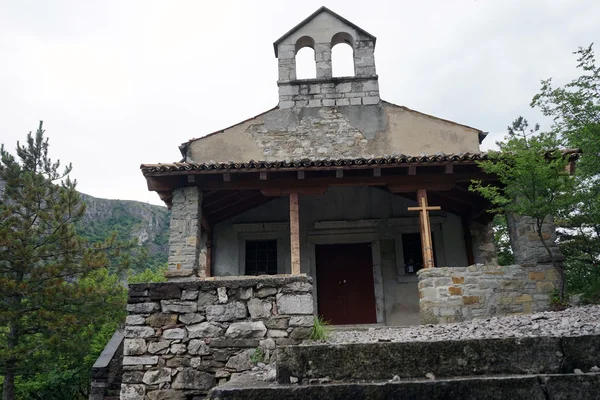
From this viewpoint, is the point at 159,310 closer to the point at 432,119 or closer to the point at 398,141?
the point at 398,141

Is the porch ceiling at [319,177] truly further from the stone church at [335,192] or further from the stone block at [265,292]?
the stone block at [265,292]

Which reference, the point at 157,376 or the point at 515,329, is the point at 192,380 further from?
the point at 515,329

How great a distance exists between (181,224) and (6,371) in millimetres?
6458

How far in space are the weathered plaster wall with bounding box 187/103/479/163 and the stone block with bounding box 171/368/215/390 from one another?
229 inches

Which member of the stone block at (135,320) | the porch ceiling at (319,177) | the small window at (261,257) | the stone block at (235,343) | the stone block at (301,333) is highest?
the porch ceiling at (319,177)

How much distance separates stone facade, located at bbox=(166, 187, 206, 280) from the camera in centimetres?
736

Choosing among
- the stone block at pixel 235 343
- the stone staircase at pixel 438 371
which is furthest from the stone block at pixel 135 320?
the stone staircase at pixel 438 371

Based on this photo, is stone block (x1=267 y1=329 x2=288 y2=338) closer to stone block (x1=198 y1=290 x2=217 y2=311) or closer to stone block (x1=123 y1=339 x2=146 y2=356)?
A: stone block (x1=198 y1=290 x2=217 y2=311)

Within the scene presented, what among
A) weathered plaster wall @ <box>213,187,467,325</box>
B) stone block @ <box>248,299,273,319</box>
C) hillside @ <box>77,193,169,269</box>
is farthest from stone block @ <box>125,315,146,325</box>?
hillside @ <box>77,193,169,269</box>

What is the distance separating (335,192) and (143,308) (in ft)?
18.3

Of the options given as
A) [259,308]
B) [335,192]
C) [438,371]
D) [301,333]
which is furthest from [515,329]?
[335,192]

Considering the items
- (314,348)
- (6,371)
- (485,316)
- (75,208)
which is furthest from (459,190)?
(6,371)

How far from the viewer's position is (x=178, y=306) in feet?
15.3

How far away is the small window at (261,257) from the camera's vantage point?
9500 mm
